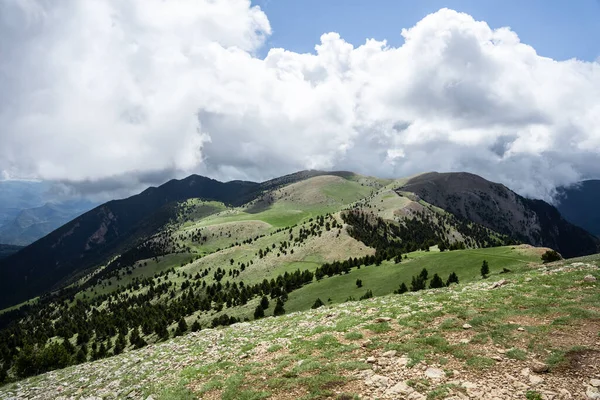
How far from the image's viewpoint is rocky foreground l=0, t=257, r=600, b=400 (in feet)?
47.9

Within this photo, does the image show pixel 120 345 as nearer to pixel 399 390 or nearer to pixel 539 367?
pixel 399 390

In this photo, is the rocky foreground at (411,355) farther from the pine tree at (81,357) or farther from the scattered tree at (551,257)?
the pine tree at (81,357)

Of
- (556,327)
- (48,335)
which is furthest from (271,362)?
(48,335)

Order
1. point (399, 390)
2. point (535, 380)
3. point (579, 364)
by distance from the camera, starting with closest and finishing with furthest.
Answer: point (535, 380)
point (399, 390)
point (579, 364)

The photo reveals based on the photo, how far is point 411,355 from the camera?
17484mm

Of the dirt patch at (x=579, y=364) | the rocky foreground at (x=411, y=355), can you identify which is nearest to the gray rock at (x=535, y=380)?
the rocky foreground at (x=411, y=355)

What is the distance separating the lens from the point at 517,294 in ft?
86.7

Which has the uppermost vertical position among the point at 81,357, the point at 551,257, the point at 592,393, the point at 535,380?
the point at 535,380

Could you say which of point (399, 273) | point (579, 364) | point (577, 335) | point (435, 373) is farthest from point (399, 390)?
point (399, 273)

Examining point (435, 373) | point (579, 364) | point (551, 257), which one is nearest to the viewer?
point (579, 364)

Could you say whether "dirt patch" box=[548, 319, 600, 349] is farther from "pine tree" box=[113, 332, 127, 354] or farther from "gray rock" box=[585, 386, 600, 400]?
"pine tree" box=[113, 332, 127, 354]

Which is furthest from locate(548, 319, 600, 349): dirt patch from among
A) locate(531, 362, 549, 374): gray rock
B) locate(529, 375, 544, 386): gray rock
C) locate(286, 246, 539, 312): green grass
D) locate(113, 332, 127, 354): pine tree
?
locate(113, 332, 127, 354): pine tree

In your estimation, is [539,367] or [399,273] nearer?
[539,367]

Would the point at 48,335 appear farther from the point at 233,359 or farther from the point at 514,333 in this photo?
the point at 514,333
